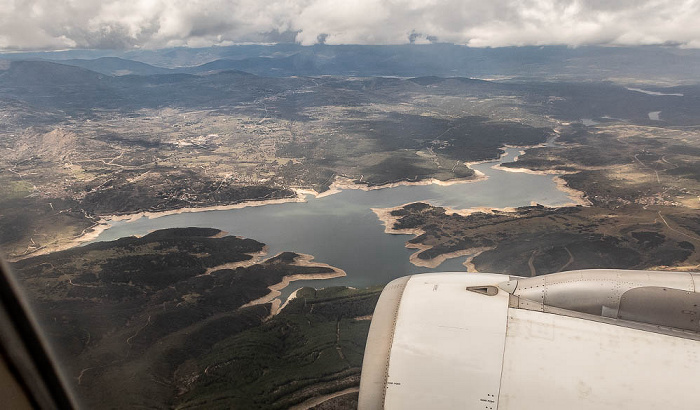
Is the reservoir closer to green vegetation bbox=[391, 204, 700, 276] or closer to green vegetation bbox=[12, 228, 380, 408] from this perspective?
green vegetation bbox=[391, 204, 700, 276]

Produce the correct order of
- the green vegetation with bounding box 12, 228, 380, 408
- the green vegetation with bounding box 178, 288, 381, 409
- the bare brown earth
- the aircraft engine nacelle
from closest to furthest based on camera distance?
the aircraft engine nacelle, the green vegetation with bounding box 178, 288, 381, 409, the green vegetation with bounding box 12, 228, 380, 408, the bare brown earth

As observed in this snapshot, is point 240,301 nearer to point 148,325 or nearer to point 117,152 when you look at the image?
point 148,325

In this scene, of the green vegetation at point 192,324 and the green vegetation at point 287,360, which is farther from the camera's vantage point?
the green vegetation at point 192,324

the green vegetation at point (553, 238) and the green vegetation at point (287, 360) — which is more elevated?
the green vegetation at point (287, 360)

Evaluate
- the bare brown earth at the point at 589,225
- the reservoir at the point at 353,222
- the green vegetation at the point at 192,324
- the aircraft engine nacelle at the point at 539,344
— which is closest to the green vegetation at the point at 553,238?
the bare brown earth at the point at 589,225

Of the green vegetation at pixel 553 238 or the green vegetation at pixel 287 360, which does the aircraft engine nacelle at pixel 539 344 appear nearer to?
the green vegetation at pixel 287 360

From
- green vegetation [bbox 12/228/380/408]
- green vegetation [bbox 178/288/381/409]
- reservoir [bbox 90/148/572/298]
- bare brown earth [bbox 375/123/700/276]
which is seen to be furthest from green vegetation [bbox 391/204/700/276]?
green vegetation [bbox 178/288/381/409]

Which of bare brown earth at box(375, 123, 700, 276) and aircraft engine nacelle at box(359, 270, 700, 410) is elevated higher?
aircraft engine nacelle at box(359, 270, 700, 410)

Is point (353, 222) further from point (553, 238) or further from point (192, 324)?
point (192, 324)
